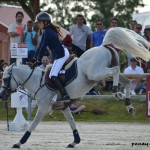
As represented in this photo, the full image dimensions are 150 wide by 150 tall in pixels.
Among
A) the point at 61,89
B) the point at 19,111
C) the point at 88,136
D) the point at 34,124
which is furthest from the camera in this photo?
the point at 19,111

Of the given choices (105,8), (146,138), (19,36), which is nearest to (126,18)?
(105,8)

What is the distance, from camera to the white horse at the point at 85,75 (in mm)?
14492

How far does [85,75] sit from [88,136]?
227 cm

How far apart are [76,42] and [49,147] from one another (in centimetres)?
839

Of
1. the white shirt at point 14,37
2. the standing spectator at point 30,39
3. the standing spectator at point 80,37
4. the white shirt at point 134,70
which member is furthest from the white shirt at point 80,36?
the white shirt at point 14,37

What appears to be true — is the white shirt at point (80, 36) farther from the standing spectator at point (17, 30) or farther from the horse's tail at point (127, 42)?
the horse's tail at point (127, 42)

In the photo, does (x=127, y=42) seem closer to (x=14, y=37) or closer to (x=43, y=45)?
(x=43, y=45)

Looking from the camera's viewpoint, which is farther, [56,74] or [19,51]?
[19,51]

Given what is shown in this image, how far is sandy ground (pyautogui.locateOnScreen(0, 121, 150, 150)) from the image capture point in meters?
14.3

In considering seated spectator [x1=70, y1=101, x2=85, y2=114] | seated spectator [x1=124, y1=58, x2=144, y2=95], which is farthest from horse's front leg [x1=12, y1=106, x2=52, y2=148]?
seated spectator [x1=124, y1=58, x2=144, y2=95]

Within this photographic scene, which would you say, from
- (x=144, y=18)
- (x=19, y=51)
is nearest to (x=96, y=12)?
(x=144, y=18)

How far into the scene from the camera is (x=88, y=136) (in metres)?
16.5

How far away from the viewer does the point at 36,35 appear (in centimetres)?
2211

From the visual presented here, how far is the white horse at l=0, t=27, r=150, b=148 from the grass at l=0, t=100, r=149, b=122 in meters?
6.55
